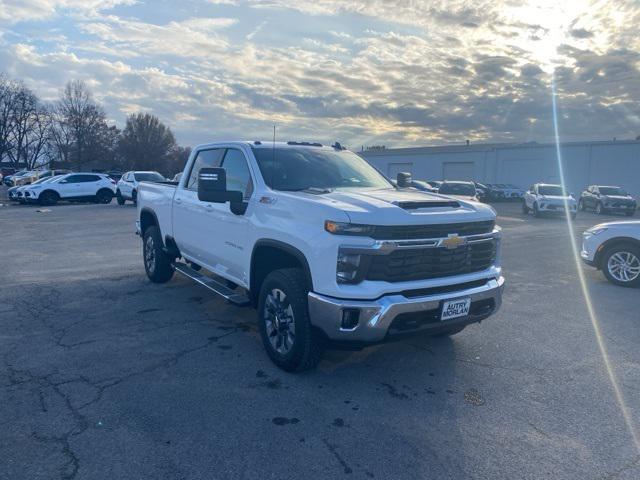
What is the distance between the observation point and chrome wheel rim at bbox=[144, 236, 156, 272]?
7703 mm

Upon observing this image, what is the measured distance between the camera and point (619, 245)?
27.6ft

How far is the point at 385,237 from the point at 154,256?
15.8ft

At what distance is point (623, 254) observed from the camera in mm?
8422

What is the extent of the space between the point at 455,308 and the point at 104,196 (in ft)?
88.7

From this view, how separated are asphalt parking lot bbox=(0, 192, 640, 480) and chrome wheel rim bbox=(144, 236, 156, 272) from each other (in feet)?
3.16

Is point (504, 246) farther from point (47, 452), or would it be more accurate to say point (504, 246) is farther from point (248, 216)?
point (47, 452)

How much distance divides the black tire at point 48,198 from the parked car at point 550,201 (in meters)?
24.0

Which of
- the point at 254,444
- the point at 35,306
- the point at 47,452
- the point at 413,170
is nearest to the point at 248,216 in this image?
the point at 254,444

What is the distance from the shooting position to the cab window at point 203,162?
601cm

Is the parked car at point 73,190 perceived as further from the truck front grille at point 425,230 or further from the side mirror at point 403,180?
the truck front grille at point 425,230

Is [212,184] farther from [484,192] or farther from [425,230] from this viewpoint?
[484,192]

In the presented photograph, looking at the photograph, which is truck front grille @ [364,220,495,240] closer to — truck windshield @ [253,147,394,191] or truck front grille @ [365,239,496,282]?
truck front grille @ [365,239,496,282]

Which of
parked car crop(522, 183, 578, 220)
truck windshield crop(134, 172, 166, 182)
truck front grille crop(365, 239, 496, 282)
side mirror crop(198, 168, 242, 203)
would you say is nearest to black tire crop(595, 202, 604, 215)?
parked car crop(522, 183, 578, 220)

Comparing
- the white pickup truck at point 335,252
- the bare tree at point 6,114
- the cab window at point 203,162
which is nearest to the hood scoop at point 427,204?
the white pickup truck at point 335,252
